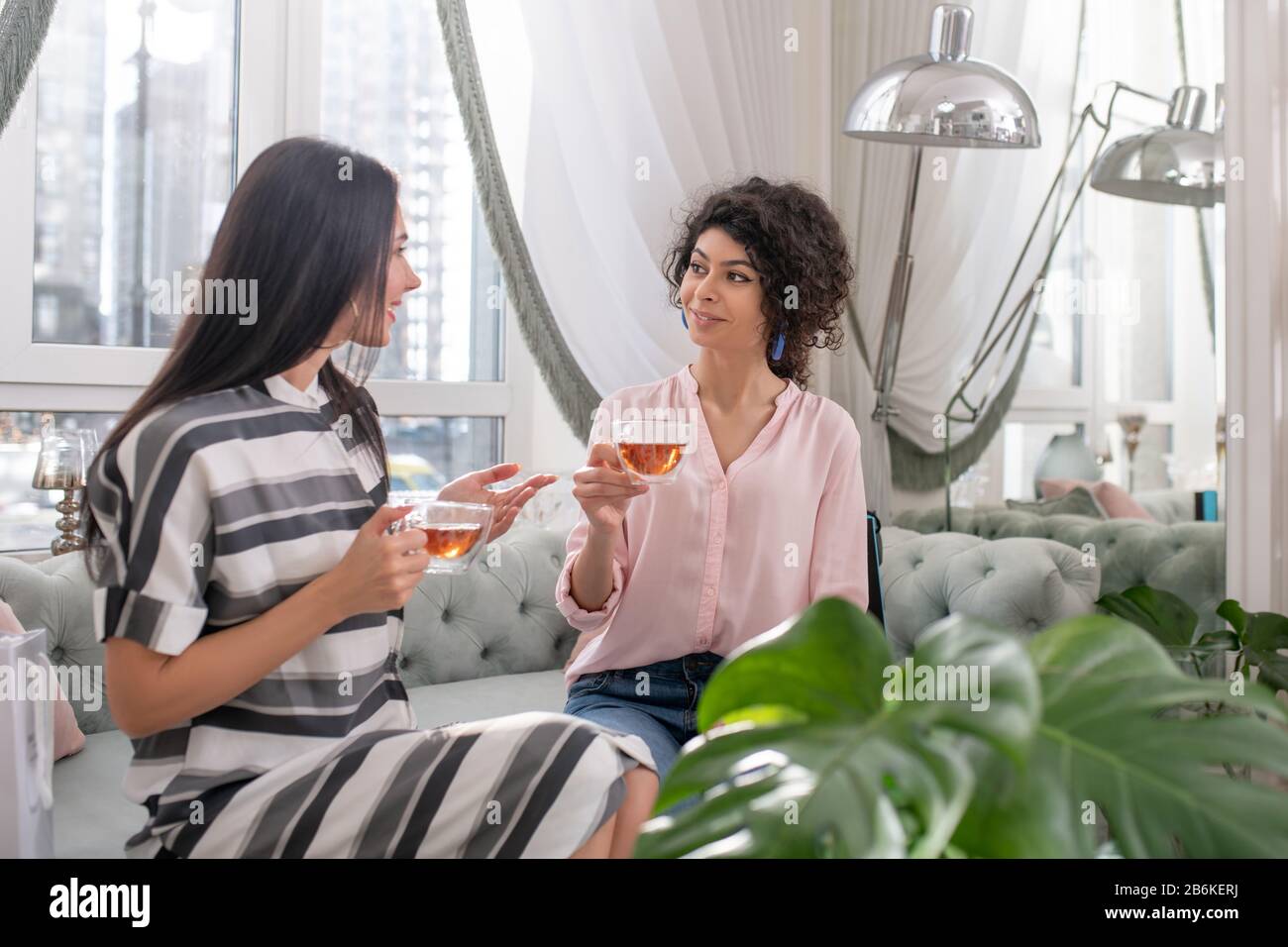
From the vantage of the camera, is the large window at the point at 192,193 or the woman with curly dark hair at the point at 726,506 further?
the large window at the point at 192,193

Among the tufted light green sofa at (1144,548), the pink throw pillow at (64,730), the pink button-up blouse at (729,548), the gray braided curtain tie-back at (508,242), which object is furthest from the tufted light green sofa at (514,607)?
the pink button-up blouse at (729,548)

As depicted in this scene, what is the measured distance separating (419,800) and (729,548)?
30.2 inches

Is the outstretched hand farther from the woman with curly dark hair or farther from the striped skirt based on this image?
the striped skirt

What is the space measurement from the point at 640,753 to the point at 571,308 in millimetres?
1785

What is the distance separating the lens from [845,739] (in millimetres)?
676

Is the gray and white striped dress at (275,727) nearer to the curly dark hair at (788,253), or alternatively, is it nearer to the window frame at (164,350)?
the curly dark hair at (788,253)

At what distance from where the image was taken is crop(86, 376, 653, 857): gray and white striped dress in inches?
45.6

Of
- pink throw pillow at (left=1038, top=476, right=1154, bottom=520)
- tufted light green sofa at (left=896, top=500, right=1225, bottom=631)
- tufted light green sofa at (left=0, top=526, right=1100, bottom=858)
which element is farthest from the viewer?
pink throw pillow at (left=1038, top=476, right=1154, bottom=520)

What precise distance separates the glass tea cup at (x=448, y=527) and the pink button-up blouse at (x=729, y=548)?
489 millimetres

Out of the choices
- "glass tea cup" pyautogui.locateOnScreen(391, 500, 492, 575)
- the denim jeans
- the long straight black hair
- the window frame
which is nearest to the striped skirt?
"glass tea cup" pyautogui.locateOnScreen(391, 500, 492, 575)

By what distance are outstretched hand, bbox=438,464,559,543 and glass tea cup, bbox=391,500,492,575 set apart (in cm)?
20

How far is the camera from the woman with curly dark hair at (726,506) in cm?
178
